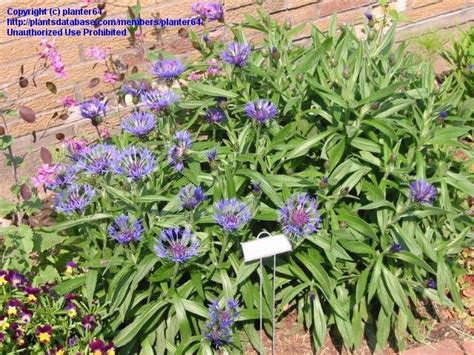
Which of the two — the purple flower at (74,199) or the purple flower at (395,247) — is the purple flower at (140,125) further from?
the purple flower at (395,247)

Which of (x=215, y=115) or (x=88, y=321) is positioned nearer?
(x=88, y=321)

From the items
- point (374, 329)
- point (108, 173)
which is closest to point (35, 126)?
point (108, 173)

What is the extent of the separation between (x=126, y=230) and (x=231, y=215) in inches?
15.5

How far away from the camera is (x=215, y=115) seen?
118 inches

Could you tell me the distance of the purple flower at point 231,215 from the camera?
7.45 ft

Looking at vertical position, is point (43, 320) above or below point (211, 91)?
below

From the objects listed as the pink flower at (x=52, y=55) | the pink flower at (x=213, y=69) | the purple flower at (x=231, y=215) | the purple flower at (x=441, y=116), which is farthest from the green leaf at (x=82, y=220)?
the purple flower at (x=441, y=116)

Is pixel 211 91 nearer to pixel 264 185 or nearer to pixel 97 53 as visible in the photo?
pixel 264 185

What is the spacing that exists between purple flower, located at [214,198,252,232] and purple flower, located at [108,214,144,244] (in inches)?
11.9

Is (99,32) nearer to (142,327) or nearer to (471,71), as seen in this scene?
(142,327)

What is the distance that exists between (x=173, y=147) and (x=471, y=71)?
2291mm

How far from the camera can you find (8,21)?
3330mm

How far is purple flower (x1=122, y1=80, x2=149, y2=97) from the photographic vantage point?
3037 millimetres

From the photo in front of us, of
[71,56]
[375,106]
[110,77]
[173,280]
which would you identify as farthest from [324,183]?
[71,56]
